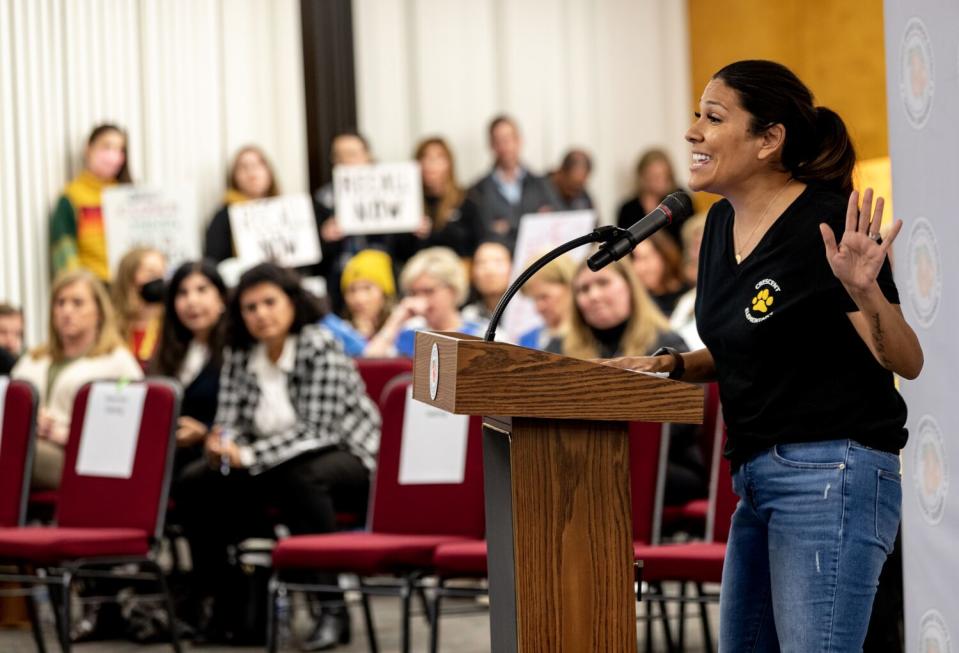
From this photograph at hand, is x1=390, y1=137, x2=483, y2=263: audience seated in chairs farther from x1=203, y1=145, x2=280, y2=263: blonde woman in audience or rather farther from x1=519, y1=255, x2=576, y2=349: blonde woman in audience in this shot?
x1=519, y1=255, x2=576, y2=349: blonde woman in audience

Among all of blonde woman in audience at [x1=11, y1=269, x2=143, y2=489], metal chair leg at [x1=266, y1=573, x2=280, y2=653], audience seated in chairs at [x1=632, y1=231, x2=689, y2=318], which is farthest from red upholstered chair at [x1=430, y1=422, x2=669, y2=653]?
audience seated in chairs at [x1=632, y1=231, x2=689, y2=318]

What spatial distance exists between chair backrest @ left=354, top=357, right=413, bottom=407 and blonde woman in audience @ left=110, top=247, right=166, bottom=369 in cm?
142

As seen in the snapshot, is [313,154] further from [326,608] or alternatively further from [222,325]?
[326,608]

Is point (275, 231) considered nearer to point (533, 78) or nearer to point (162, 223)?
point (162, 223)

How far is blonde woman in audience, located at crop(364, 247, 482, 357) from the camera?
18.7 feet

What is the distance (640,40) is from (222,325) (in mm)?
5912

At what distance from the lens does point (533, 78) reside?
9.78 meters

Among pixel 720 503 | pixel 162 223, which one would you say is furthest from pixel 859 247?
pixel 162 223

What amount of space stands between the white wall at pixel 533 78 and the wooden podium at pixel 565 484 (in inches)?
291

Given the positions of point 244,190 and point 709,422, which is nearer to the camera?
point 709,422

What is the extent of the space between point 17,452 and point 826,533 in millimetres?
3395

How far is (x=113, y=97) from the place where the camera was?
844 centimetres

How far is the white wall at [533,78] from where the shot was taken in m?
9.35

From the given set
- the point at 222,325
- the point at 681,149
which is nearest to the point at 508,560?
the point at 222,325
